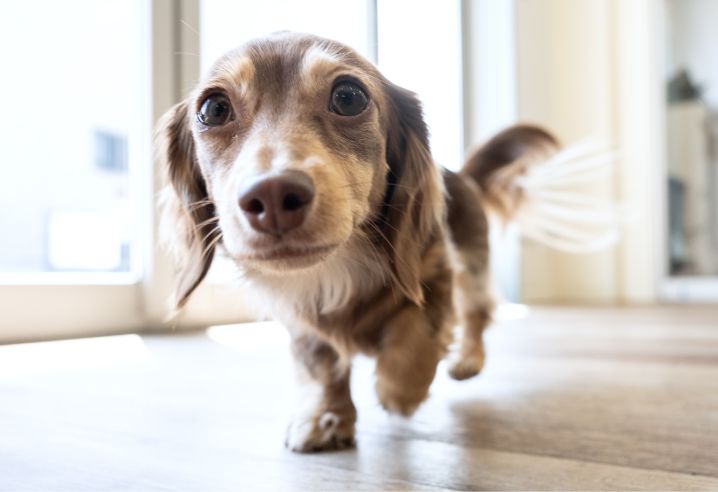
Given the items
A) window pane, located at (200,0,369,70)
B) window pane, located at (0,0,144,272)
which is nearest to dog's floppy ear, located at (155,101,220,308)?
window pane, located at (200,0,369,70)

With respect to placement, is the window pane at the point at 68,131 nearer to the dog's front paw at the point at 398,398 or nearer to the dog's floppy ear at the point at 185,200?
the dog's floppy ear at the point at 185,200

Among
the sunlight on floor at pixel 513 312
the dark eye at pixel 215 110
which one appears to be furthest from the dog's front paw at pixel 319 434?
the sunlight on floor at pixel 513 312

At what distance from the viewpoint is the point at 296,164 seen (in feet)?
2.85

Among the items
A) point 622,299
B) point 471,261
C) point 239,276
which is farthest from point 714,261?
point 239,276

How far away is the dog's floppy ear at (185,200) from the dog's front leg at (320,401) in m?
0.25

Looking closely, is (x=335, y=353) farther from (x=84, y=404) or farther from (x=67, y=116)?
(x=67, y=116)

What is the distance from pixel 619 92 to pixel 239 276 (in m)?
4.81

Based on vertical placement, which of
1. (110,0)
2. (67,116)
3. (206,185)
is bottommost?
(206,185)

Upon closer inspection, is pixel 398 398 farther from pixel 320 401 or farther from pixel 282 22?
pixel 282 22

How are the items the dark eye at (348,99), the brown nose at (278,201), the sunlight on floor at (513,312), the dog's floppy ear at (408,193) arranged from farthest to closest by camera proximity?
the sunlight on floor at (513,312)
the dog's floppy ear at (408,193)
the dark eye at (348,99)
the brown nose at (278,201)

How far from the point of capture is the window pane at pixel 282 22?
46.0 inches

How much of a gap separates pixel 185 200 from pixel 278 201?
18.1 inches

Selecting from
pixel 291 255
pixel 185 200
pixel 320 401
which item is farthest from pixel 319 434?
pixel 185 200

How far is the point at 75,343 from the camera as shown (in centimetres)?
240
